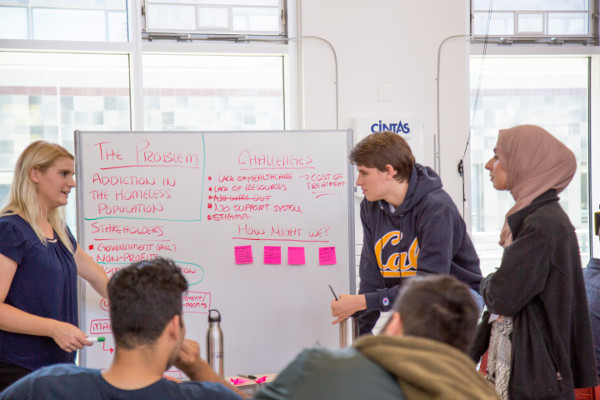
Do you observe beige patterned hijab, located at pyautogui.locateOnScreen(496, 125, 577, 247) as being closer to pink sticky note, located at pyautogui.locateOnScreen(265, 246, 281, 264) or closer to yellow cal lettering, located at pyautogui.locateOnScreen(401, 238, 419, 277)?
yellow cal lettering, located at pyautogui.locateOnScreen(401, 238, 419, 277)

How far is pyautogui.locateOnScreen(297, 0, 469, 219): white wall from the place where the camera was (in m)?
3.92

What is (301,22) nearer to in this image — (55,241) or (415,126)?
(415,126)

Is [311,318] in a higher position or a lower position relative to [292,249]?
lower

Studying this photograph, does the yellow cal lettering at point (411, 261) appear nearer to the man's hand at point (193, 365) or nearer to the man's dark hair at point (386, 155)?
the man's dark hair at point (386, 155)

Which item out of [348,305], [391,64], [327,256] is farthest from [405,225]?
[391,64]

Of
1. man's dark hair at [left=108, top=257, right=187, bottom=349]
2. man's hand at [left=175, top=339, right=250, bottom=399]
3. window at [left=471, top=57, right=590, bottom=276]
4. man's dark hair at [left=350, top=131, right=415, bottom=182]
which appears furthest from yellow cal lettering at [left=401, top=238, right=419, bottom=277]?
window at [left=471, top=57, right=590, bottom=276]

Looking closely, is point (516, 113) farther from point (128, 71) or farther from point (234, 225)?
point (128, 71)

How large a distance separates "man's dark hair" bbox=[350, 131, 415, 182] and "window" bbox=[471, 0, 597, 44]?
210 cm

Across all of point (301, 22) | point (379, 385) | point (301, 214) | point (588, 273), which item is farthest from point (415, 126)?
point (379, 385)

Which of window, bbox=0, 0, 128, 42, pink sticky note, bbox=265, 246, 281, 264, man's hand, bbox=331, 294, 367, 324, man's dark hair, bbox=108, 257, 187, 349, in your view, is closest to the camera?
man's dark hair, bbox=108, 257, 187, 349

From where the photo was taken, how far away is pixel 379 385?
0.97 metres

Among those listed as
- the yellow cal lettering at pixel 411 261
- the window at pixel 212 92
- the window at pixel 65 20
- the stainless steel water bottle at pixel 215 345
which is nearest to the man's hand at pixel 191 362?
the stainless steel water bottle at pixel 215 345

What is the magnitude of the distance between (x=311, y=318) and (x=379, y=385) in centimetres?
210

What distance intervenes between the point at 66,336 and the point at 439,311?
4.89 ft
